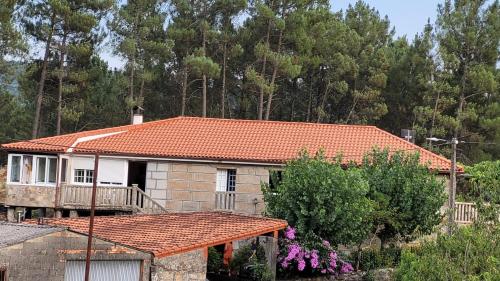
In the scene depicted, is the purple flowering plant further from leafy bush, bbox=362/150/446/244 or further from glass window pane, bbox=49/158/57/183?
glass window pane, bbox=49/158/57/183

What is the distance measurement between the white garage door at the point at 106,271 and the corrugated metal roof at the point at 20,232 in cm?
99

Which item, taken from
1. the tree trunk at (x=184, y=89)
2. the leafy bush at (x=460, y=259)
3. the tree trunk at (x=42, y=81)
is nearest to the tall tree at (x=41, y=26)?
the tree trunk at (x=42, y=81)

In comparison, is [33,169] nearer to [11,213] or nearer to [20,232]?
[11,213]

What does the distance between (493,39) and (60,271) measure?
106ft

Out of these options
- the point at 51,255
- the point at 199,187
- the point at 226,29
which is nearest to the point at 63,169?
the point at 199,187

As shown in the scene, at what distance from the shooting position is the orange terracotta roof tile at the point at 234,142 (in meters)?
31.2

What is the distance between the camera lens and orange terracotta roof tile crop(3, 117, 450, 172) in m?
31.2

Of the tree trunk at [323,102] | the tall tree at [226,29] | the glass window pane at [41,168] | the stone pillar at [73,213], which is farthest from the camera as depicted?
the tree trunk at [323,102]

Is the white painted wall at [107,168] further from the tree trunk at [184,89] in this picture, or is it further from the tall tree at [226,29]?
the tall tree at [226,29]

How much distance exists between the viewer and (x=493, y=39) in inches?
1777

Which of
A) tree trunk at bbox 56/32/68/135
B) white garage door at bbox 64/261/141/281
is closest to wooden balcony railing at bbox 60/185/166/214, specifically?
white garage door at bbox 64/261/141/281

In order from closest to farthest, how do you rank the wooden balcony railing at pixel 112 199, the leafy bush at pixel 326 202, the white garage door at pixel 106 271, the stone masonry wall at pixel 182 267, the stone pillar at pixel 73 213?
the white garage door at pixel 106 271, the stone masonry wall at pixel 182 267, the leafy bush at pixel 326 202, the wooden balcony railing at pixel 112 199, the stone pillar at pixel 73 213

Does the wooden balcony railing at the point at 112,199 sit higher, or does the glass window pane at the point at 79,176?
the glass window pane at the point at 79,176

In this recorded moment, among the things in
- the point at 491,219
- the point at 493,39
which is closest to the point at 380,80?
the point at 493,39
